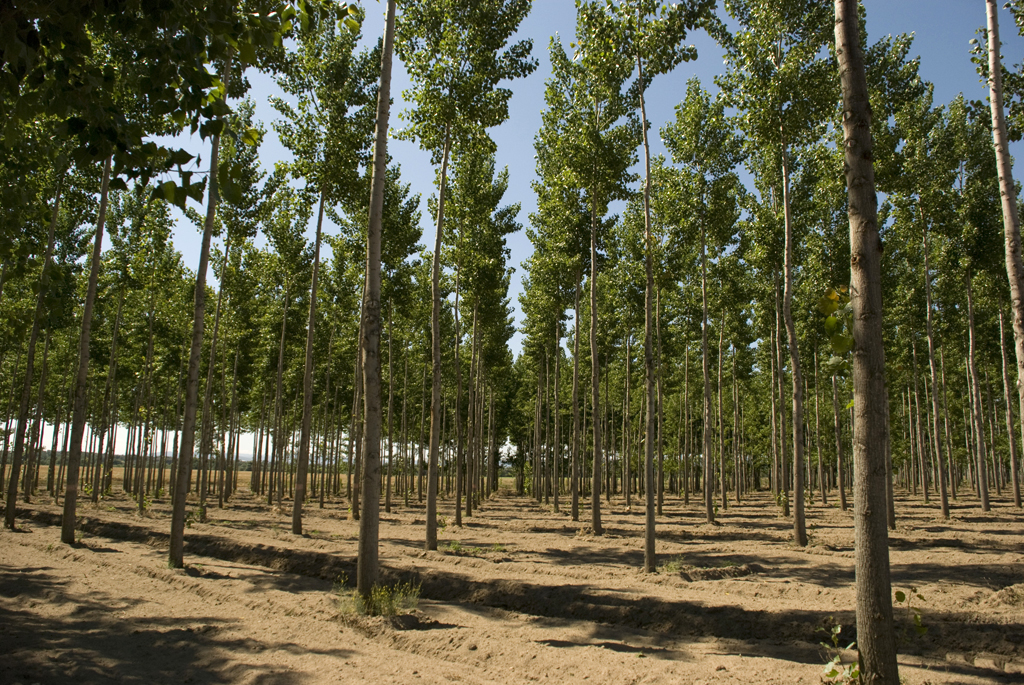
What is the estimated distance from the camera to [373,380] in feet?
27.2

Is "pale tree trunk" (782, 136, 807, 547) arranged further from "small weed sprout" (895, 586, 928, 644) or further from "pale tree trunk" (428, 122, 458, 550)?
"pale tree trunk" (428, 122, 458, 550)

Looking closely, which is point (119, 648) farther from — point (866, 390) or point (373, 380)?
point (866, 390)

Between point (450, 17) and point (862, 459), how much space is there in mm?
13281

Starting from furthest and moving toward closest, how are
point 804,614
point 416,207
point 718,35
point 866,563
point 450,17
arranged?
point 416,207 < point 718,35 < point 450,17 < point 804,614 < point 866,563

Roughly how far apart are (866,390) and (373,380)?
241 inches

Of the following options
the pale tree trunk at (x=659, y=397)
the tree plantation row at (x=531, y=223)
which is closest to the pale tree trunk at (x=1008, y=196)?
the tree plantation row at (x=531, y=223)

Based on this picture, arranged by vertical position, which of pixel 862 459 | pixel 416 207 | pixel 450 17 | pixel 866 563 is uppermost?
pixel 450 17

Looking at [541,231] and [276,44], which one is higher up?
[541,231]

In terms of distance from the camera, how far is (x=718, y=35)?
1501cm

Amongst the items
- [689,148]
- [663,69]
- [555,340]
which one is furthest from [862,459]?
[555,340]

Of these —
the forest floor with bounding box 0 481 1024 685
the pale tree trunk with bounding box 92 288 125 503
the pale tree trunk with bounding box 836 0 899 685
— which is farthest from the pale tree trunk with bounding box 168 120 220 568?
the pale tree trunk with bounding box 92 288 125 503

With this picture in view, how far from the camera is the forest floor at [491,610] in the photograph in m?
5.91

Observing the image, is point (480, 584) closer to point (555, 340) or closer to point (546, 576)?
point (546, 576)

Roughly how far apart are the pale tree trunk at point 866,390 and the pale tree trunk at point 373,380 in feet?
18.5
